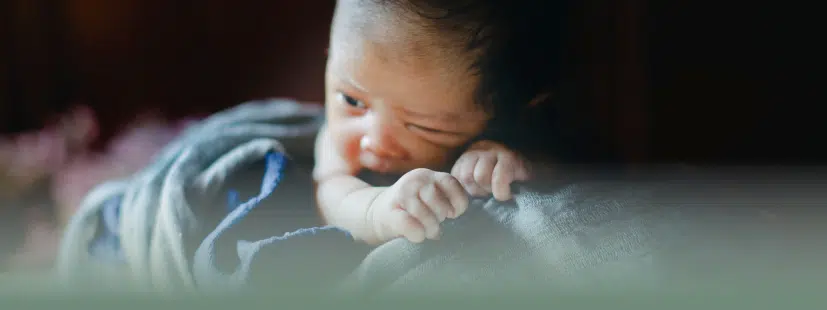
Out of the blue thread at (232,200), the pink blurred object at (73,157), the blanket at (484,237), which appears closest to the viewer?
the blanket at (484,237)

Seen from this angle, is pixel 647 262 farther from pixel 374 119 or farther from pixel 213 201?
pixel 213 201

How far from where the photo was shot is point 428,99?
1.35ft

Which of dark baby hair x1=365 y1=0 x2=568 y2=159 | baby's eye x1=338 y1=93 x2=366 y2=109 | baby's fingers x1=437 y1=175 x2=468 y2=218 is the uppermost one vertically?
dark baby hair x1=365 y1=0 x2=568 y2=159

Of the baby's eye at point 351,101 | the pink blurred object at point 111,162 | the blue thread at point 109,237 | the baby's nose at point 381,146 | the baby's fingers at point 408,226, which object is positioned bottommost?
the blue thread at point 109,237

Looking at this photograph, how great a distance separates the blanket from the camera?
384mm

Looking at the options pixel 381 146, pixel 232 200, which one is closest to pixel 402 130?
pixel 381 146

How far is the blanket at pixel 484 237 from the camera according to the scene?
0.38 m

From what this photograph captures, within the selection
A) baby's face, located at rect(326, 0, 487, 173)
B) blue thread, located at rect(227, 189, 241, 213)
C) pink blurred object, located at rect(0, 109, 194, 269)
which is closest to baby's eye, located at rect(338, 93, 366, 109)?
baby's face, located at rect(326, 0, 487, 173)

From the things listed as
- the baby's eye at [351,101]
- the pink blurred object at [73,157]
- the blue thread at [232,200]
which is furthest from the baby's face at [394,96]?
the pink blurred object at [73,157]

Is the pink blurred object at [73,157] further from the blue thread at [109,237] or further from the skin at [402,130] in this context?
the skin at [402,130]

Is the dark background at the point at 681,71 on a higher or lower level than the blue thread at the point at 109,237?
higher

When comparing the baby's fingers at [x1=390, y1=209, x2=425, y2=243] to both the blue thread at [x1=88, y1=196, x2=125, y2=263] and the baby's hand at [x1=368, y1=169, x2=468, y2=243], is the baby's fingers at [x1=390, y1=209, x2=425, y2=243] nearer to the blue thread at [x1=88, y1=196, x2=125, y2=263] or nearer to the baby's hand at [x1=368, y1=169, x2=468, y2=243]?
the baby's hand at [x1=368, y1=169, x2=468, y2=243]

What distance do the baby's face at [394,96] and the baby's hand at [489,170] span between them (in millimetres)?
14

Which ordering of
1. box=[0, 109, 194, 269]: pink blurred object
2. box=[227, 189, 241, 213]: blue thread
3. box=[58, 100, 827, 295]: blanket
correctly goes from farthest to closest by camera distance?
box=[0, 109, 194, 269]: pink blurred object, box=[227, 189, 241, 213]: blue thread, box=[58, 100, 827, 295]: blanket
